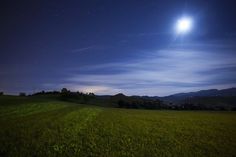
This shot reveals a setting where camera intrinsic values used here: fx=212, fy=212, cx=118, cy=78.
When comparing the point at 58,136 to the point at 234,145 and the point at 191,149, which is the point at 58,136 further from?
the point at 234,145

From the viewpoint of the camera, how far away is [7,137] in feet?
75.6

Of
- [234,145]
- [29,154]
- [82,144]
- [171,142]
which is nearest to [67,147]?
[82,144]

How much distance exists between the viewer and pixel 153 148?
20.9 metres

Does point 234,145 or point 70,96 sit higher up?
point 70,96

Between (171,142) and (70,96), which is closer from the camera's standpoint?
(171,142)

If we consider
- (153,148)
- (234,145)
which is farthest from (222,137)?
(153,148)

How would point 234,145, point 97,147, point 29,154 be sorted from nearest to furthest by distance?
point 29,154, point 97,147, point 234,145

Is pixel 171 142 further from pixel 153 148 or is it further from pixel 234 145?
pixel 234 145

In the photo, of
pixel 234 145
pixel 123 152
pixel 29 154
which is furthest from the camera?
pixel 234 145

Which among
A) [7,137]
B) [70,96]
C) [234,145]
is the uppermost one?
[70,96]

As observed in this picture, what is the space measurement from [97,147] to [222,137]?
1637 cm

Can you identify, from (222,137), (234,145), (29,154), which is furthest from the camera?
(222,137)

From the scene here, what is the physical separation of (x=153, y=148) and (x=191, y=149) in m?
A: 3.76

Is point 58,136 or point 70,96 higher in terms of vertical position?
Result: point 70,96
